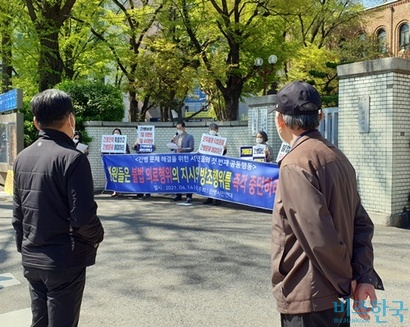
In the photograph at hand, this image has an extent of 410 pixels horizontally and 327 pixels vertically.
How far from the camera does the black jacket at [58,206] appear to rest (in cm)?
270

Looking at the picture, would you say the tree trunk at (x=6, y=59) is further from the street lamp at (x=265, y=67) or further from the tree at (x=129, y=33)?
the street lamp at (x=265, y=67)

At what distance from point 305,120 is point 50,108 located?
1.59 meters

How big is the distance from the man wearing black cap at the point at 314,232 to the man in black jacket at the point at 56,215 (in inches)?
47.1

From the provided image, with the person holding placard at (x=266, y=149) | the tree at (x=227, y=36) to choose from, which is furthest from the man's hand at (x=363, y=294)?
the tree at (x=227, y=36)

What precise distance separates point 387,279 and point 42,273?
4388mm

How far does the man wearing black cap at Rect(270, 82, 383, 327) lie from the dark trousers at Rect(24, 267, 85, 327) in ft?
4.26

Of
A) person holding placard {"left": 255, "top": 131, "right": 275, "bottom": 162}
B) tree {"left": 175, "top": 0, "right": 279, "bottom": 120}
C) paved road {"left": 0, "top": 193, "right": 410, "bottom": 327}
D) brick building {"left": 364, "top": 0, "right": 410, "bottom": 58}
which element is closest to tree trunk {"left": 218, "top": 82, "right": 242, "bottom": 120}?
tree {"left": 175, "top": 0, "right": 279, "bottom": 120}

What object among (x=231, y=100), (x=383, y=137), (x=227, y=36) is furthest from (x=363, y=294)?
(x=231, y=100)

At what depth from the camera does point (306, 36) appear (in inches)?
1079

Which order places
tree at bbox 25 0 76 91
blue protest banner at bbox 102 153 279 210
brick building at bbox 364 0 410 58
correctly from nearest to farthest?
1. blue protest banner at bbox 102 153 279 210
2. tree at bbox 25 0 76 91
3. brick building at bbox 364 0 410 58

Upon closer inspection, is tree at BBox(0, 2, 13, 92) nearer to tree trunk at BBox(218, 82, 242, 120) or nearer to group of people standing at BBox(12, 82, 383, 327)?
tree trunk at BBox(218, 82, 242, 120)

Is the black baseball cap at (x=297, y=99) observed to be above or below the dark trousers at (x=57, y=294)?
above

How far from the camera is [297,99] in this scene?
228 centimetres

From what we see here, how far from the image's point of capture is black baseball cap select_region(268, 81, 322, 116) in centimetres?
228
